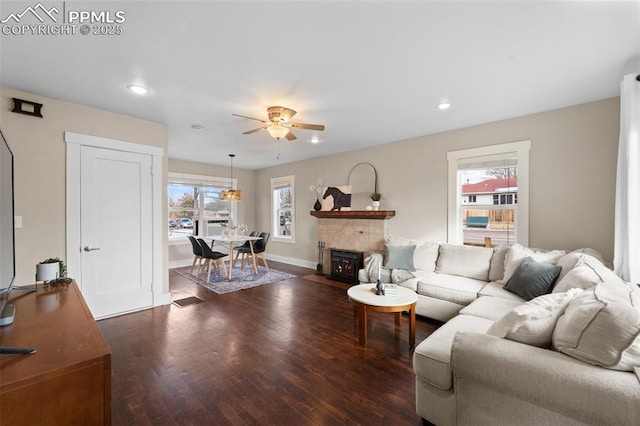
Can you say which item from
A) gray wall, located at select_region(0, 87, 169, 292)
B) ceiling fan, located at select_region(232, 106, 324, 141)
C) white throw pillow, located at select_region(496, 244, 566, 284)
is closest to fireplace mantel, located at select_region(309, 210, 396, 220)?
white throw pillow, located at select_region(496, 244, 566, 284)

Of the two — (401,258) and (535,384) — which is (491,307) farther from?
(401,258)

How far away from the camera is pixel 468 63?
2285 millimetres

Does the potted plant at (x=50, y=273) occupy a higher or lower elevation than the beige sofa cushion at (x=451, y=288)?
higher

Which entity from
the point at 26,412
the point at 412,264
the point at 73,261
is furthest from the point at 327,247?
the point at 26,412

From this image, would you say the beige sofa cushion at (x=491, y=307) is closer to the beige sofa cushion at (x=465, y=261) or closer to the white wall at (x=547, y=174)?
the beige sofa cushion at (x=465, y=261)

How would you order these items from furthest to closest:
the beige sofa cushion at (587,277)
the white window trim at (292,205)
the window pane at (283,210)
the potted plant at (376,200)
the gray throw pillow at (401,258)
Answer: the window pane at (283,210) < the white window trim at (292,205) < the potted plant at (376,200) < the gray throw pillow at (401,258) < the beige sofa cushion at (587,277)

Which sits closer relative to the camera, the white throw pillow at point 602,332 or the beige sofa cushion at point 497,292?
the white throw pillow at point 602,332

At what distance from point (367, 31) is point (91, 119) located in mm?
3380

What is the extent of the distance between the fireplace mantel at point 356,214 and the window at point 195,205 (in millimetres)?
3065

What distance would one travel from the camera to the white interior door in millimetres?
3205

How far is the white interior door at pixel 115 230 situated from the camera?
3.21 meters

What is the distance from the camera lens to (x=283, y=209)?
7.32 meters

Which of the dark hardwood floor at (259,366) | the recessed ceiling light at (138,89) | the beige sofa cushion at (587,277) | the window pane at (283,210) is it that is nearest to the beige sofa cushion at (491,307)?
the beige sofa cushion at (587,277)

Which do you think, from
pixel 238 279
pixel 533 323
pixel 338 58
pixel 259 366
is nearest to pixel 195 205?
pixel 238 279
